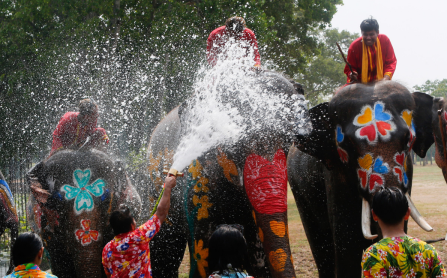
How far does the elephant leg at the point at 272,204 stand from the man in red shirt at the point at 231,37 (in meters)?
1.76

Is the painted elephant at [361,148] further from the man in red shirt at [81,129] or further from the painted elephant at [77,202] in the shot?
the man in red shirt at [81,129]

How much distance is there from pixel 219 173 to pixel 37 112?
31.0 feet

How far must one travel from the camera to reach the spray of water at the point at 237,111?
4.10 m

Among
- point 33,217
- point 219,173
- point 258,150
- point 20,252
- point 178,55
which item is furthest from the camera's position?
point 178,55

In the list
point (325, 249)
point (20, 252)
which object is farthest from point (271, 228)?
point (325, 249)

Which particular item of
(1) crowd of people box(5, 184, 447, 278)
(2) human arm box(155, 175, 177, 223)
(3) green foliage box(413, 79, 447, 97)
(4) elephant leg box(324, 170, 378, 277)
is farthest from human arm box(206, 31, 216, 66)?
(3) green foliage box(413, 79, 447, 97)

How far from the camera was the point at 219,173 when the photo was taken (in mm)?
4250

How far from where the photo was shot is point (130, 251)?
3330mm

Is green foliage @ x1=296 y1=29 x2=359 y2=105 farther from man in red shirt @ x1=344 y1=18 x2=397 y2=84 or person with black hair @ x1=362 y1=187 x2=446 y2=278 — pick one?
person with black hair @ x1=362 y1=187 x2=446 y2=278

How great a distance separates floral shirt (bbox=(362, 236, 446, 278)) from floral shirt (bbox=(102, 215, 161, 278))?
1518mm

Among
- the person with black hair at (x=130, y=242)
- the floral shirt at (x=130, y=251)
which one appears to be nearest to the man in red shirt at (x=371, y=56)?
the person with black hair at (x=130, y=242)

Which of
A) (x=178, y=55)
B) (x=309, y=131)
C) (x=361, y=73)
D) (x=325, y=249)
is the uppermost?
(x=178, y=55)

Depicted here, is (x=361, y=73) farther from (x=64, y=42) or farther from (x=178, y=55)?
(x=64, y=42)

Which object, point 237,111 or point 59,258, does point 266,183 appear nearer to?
point 237,111
